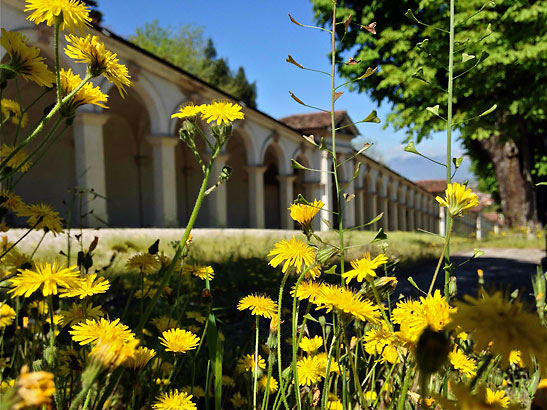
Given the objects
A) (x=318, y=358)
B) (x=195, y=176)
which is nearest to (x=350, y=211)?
(x=195, y=176)

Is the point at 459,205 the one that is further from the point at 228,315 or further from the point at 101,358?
the point at 228,315

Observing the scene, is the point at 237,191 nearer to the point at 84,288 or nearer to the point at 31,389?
the point at 84,288

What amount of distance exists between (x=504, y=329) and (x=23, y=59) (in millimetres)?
954

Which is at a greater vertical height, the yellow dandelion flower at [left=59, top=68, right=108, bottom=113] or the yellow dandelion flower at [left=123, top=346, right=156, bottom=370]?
the yellow dandelion flower at [left=59, top=68, right=108, bottom=113]

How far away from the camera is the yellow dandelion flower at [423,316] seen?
688 mm

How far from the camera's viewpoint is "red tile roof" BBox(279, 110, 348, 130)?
737 inches

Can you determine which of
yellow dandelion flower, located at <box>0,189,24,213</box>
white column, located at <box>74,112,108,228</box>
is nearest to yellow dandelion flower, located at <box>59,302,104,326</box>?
yellow dandelion flower, located at <box>0,189,24,213</box>

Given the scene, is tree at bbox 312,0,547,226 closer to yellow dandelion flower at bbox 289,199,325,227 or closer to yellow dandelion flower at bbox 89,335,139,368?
yellow dandelion flower at bbox 289,199,325,227

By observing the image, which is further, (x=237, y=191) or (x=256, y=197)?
(x=237, y=191)

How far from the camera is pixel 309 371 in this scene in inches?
39.4

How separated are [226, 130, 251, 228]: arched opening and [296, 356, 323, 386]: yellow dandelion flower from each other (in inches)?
660

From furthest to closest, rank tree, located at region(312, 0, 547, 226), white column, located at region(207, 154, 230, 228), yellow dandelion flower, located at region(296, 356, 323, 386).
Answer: white column, located at region(207, 154, 230, 228) → tree, located at region(312, 0, 547, 226) → yellow dandelion flower, located at region(296, 356, 323, 386)

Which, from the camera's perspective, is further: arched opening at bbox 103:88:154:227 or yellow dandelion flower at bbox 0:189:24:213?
arched opening at bbox 103:88:154:227

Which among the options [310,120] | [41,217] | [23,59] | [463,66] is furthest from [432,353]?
[310,120]
